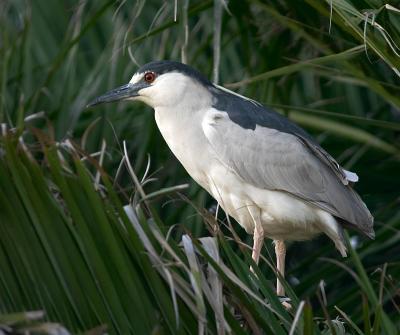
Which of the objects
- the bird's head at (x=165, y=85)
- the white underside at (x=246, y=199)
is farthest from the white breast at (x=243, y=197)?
the bird's head at (x=165, y=85)

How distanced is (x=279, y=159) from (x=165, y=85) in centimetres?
50

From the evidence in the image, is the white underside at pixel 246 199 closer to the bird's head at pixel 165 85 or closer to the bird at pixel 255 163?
the bird at pixel 255 163

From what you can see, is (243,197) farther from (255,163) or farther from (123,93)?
(123,93)

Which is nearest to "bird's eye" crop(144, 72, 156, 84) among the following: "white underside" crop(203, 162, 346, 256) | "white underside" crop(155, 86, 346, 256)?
"white underside" crop(155, 86, 346, 256)

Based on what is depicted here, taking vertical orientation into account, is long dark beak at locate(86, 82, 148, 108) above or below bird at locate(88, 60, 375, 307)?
above

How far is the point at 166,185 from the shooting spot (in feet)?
15.7

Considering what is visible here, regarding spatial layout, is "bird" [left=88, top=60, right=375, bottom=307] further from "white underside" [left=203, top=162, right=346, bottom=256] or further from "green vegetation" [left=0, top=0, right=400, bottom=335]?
"green vegetation" [left=0, top=0, right=400, bottom=335]

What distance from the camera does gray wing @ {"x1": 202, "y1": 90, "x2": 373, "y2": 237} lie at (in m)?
3.95

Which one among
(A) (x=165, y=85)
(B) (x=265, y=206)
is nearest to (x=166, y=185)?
(A) (x=165, y=85)

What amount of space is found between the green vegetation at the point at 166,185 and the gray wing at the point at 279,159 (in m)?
0.18

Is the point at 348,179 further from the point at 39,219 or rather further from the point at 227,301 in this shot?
the point at 39,219

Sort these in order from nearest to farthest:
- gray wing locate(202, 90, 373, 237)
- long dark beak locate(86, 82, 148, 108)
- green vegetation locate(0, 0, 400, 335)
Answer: green vegetation locate(0, 0, 400, 335), gray wing locate(202, 90, 373, 237), long dark beak locate(86, 82, 148, 108)

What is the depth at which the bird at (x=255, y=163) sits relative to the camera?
396cm

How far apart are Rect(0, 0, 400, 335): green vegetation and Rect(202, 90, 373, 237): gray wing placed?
182 millimetres
